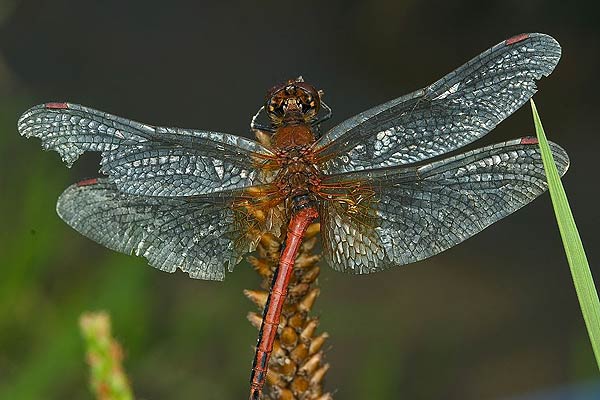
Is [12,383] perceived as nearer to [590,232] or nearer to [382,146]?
[382,146]

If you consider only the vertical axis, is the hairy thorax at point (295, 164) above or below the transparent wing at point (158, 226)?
above

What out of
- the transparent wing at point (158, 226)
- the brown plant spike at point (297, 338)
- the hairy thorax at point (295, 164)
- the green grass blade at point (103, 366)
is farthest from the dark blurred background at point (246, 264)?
the green grass blade at point (103, 366)

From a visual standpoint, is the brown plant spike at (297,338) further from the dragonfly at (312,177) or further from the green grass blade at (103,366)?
the green grass blade at (103,366)

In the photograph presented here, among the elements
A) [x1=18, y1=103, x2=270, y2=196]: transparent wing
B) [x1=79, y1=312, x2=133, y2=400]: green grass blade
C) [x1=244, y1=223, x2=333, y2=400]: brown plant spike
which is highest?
[x1=18, y1=103, x2=270, y2=196]: transparent wing

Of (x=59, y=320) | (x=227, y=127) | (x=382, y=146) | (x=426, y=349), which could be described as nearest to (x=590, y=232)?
(x=426, y=349)

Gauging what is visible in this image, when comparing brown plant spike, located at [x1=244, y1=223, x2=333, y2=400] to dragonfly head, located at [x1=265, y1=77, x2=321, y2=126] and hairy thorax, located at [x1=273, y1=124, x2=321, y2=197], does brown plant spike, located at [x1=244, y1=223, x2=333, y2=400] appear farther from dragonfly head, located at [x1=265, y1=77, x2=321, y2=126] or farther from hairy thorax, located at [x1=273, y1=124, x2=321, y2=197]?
dragonfly head, located at [x1=265, y1=77, x2=321, y2=126]

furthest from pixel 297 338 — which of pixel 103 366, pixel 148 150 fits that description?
pixel 148 150

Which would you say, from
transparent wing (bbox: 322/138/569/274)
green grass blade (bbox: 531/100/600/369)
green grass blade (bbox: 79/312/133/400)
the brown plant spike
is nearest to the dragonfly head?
transparent wing (bbox: 322/138/569/274)
